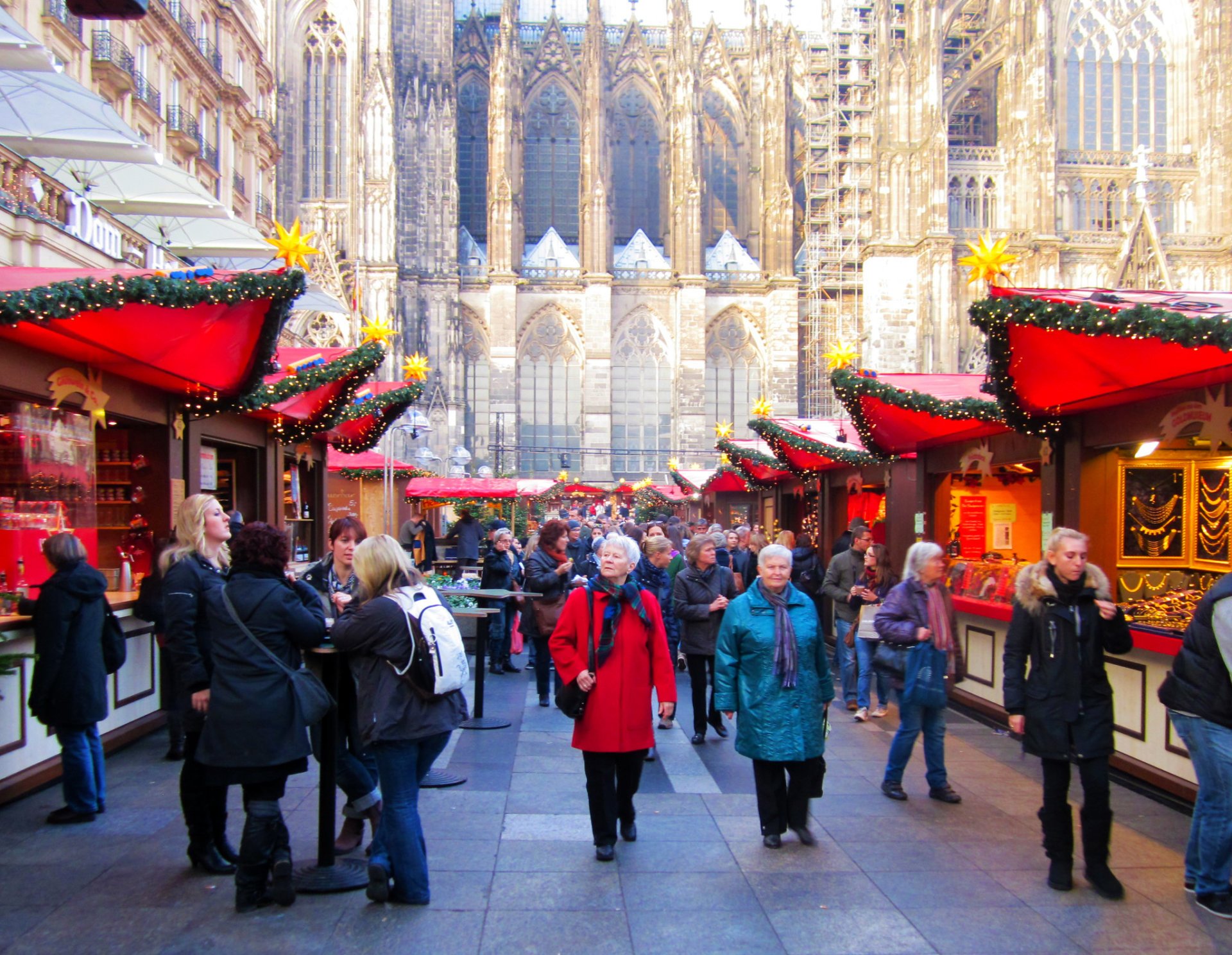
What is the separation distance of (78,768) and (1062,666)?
4.94 metres

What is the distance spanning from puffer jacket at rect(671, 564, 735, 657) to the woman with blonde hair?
3.51m

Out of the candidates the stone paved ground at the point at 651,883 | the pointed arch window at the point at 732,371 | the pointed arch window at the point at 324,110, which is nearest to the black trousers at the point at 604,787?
the stone paved ground at the point at 651,883

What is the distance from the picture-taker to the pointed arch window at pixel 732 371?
140 ft

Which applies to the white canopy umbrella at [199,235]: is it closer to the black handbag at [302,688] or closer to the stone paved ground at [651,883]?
the stone paved ground at [651,883]

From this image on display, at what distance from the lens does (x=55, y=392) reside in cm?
700

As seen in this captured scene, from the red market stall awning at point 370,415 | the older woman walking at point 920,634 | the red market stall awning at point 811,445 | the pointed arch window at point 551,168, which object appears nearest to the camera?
the older woman walking at point 920,634

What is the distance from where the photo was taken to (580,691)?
15.8ft

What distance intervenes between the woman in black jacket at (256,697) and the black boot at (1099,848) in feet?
11.1

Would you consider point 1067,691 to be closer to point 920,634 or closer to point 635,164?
point 920,634

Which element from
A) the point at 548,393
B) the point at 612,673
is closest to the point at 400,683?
the point at 612,673

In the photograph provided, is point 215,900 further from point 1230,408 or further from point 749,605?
point 1230,408

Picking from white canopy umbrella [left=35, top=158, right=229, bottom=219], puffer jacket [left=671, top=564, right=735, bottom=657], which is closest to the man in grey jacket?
puffer jacket [left=671, top=564, right=735, bottom=657]

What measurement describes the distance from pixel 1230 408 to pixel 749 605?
128 inches

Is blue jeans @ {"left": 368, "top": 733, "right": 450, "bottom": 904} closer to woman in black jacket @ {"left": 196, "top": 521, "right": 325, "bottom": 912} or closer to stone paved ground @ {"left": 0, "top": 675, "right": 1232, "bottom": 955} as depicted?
stone paved ground @ {"left": 0, "top": 675, "right": 1232, "bottom": 955}
